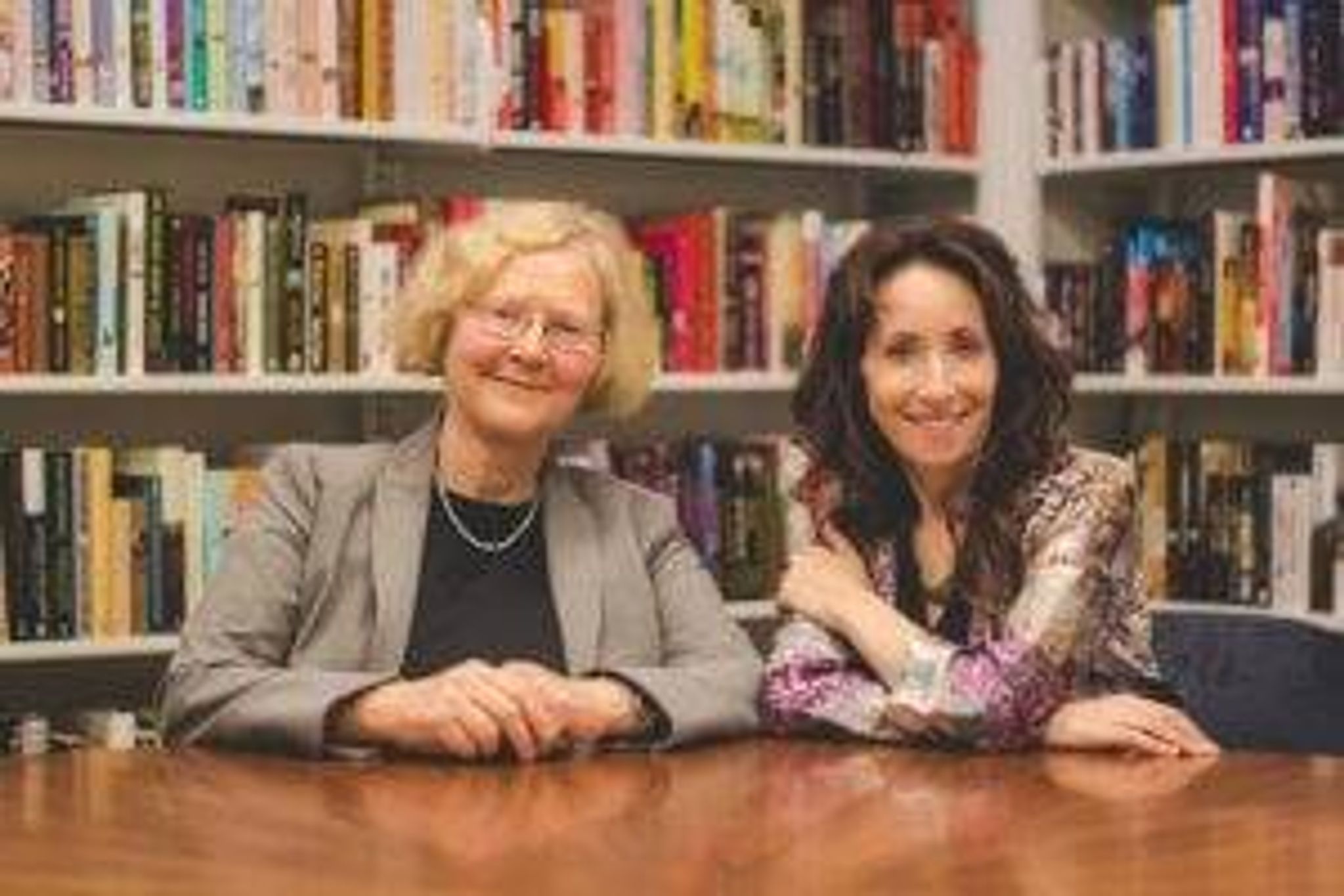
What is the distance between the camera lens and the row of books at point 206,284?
3.09 m

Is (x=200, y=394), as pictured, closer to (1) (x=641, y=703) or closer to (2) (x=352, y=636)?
(2) (x=352, y=636)

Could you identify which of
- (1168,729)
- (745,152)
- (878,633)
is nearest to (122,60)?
(745,152)

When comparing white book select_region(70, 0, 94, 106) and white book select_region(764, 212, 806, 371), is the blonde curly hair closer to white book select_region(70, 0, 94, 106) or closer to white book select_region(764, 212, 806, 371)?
white book select_region(70, 0, 94, 106)

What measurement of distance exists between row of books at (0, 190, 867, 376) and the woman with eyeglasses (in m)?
0.78

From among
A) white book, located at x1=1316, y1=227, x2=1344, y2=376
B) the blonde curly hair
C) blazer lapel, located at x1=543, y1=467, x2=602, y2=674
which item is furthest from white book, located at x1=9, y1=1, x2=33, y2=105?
white book, located at x1=1316, y1=227, x2=1344, y2=376

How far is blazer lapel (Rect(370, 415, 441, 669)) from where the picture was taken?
2242 millimetres

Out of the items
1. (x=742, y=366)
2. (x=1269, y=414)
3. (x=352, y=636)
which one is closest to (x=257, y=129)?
(x=742, y=366)

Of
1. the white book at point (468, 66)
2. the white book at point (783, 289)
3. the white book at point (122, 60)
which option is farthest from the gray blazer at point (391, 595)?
the white book at point (783, 289)

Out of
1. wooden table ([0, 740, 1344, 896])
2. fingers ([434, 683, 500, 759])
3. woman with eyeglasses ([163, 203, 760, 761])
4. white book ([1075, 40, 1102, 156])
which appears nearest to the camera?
wooden table ([0, 740, 1344, 896])

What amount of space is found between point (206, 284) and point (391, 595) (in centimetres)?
108

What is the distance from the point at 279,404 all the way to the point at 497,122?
21.7 inches

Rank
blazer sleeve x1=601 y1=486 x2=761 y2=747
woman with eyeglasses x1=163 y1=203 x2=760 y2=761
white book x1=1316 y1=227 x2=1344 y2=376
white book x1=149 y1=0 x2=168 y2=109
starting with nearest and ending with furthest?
blazer sleeve x1=601 y1=486 x2=761 y2=747
woman with eyeglasses x1=163 y1=203 x2=760 y2=761
white book x1=149 y1=0 x2=168 y2=109
white book x1=1316 y1=227 x2=1344 y2=376

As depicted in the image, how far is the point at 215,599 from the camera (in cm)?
215

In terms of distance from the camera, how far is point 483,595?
2326 millimetres
